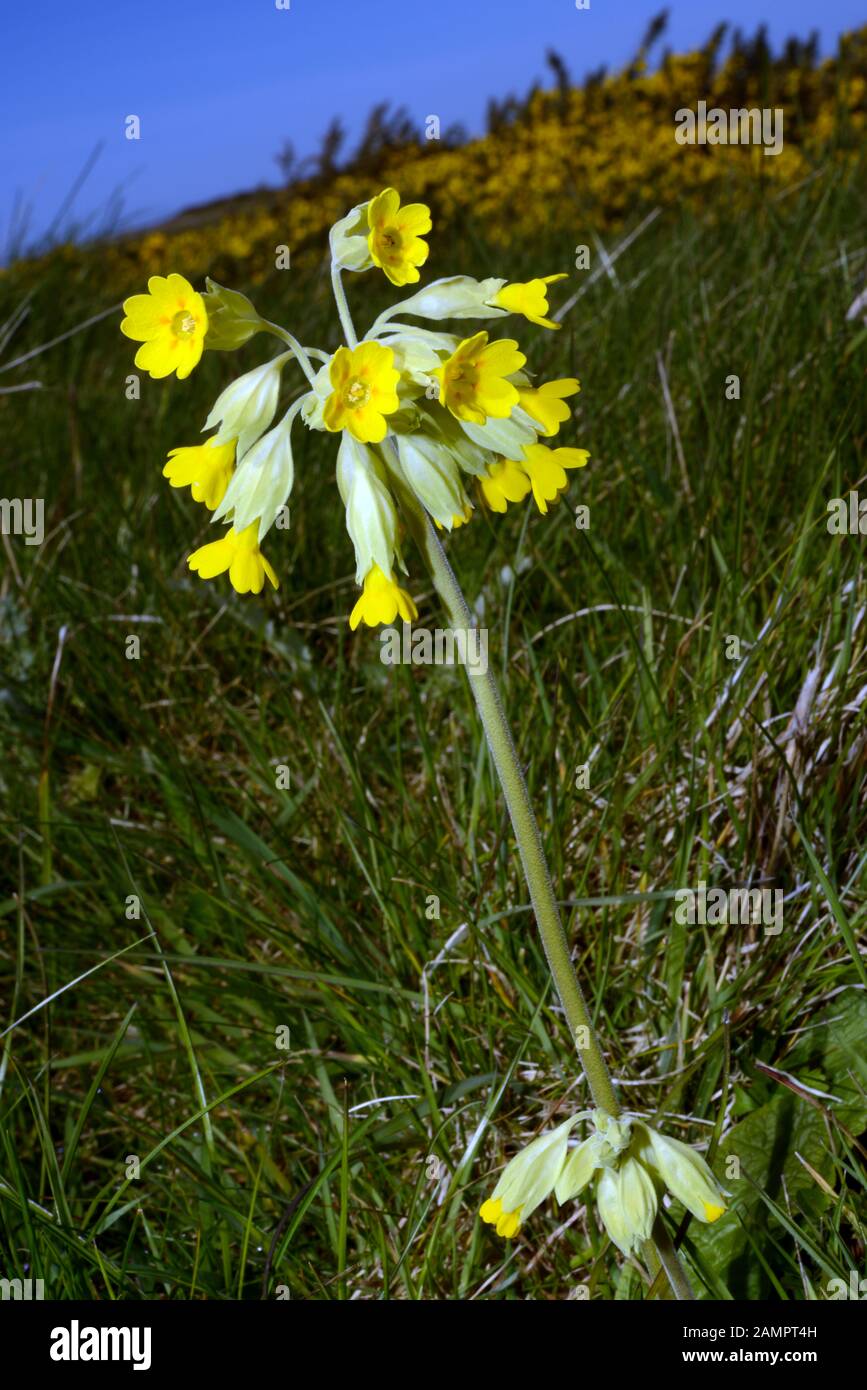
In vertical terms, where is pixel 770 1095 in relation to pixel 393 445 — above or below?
below

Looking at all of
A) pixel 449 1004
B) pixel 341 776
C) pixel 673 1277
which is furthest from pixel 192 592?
pixel 673 1277

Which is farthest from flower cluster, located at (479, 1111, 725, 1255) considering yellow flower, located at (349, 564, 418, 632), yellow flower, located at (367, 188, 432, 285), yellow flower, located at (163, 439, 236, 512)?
yellow flower, located at (367, 188, 432, 285)

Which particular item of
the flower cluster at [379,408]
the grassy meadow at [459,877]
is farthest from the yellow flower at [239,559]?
the grassy meadow at [459,877]

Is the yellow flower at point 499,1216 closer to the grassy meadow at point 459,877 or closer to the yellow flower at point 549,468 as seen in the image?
the grassy meadow at point 459,877

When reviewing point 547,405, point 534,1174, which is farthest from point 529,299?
point 534,1174

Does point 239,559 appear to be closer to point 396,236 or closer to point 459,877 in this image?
point 396,236

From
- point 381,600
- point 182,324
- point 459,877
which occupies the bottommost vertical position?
point 459,877

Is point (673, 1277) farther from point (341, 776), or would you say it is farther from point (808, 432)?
point (808, 432)
